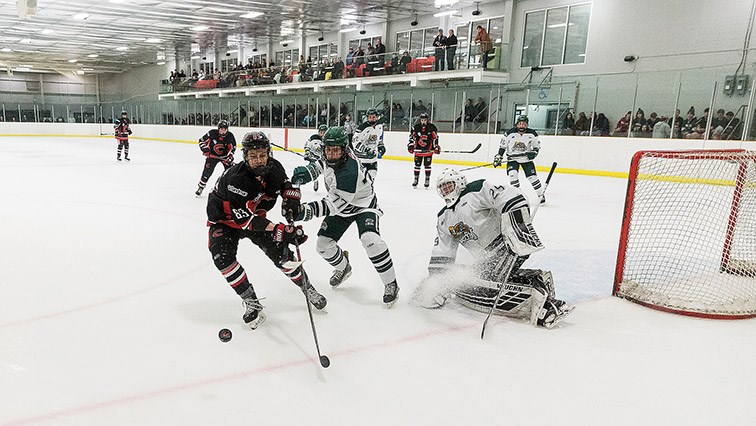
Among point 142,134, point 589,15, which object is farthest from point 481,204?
point 142,134

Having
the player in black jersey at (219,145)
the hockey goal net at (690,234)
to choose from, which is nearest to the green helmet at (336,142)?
the hockey goal net at (690,234)

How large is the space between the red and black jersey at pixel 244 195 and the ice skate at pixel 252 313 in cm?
38

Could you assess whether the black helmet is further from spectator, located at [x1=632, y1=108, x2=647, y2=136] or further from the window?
the window

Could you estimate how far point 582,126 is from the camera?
36.3 ft

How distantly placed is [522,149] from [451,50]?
27.5 feet

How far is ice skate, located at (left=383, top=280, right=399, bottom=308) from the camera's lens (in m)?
2.97

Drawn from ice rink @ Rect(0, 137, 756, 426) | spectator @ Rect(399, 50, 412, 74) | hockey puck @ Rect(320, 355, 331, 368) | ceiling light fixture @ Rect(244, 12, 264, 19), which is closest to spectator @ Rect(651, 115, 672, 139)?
ice rink @ Rect(0, 137, 756, 426)

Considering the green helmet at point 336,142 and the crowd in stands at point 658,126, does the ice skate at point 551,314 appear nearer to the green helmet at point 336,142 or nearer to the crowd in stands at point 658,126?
the green helmet at point 336,142

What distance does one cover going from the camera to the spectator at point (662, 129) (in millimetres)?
9820

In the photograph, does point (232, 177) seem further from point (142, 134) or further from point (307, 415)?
point (142, 134)

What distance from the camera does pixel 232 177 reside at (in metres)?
2.51

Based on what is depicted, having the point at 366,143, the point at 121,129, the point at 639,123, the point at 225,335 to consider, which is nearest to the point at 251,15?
the point at 121,129

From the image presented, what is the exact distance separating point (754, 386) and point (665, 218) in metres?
1.98

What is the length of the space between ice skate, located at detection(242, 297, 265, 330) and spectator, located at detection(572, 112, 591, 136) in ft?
32.4
